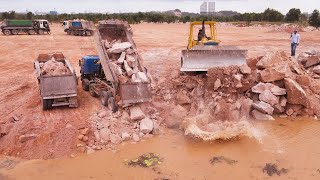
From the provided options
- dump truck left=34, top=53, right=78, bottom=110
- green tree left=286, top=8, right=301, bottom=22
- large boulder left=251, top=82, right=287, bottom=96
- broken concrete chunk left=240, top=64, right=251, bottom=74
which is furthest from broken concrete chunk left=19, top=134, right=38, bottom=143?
green tree left=286, top=8, right=301, bottom=22

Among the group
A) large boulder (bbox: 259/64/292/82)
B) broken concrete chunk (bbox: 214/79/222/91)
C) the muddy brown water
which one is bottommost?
the muddy brown water

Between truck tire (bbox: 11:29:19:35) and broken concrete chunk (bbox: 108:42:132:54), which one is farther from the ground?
truck tire (bbox: 11:29:19:35)

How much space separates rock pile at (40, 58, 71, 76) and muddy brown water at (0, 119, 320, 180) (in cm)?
333

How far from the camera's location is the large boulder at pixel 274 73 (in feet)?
34.0

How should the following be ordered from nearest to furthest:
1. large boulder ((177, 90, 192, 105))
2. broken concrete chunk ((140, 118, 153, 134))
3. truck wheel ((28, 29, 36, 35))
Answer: broken concrete chunk ((140, 118, 153, 134)), large boulder ((177, 90, 192, 105)), truck wheel ((28, 29, 36, 35))

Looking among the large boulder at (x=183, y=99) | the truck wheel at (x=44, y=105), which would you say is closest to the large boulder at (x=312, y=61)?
the large boulder at (x=183, y=99)

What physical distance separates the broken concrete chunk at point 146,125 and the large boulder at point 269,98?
3470mm

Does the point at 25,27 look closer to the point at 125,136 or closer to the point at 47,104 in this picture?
the point at 47,104

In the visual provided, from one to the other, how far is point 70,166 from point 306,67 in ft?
30.4

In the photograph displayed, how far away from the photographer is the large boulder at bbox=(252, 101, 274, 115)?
9697mm

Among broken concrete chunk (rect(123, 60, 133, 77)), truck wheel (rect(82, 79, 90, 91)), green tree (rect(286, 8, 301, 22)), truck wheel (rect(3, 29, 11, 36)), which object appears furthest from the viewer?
green tree (rect(286, 8, 301, 22))

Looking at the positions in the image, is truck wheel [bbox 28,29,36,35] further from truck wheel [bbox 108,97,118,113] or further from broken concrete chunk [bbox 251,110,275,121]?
broken concrete chunk [bbox 251,110,275,121]

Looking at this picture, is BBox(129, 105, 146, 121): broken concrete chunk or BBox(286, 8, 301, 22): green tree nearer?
BBox(129, 105, 146, 121): broken concrete chunk

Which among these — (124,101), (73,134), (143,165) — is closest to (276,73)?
(124,101)
